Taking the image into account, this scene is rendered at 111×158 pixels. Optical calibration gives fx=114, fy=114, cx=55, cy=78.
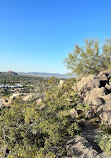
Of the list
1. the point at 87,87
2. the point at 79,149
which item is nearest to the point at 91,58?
the point at 87,87

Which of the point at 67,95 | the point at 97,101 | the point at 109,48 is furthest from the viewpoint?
the point at 109,48

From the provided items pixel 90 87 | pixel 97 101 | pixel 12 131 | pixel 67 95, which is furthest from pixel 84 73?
pixel 12 131

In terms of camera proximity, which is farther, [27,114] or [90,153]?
[27,114]

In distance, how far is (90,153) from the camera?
9.00 meters

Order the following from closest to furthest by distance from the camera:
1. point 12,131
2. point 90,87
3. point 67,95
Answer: point 12,131
point 67,95
point 90,87

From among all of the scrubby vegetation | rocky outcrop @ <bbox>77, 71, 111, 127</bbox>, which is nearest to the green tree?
rocky outcrop @ <bbox>77, 71, 111, 127</bbox>

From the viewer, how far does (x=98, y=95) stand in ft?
50.6

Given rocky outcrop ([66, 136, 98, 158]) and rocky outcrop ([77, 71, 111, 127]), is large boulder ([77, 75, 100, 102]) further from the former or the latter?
rocky outcrop ([66, 136, 98, 158])

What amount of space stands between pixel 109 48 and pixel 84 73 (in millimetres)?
7726

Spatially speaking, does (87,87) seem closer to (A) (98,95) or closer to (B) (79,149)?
(A) (98,95)

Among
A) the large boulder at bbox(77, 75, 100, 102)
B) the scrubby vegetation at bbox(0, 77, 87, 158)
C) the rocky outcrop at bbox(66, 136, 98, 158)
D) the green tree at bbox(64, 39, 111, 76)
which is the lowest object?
the rocky outcrop at bbox(66, 136, 98, 158)

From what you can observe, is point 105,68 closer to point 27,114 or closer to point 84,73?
point 84,73

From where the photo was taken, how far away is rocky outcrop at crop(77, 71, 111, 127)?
1266cm

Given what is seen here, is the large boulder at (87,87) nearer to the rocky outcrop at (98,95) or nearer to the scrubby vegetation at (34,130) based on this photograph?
the rocky outcrop at (98,95)
